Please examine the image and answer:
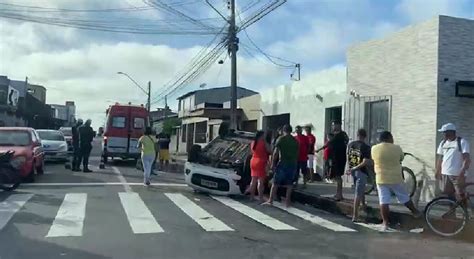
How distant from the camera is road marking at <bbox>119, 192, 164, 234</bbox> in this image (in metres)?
9.30

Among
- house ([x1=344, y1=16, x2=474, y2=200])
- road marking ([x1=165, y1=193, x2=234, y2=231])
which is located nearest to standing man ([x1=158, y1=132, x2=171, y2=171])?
road marking ([x1=165, y1=193, x2=234, y2=231])

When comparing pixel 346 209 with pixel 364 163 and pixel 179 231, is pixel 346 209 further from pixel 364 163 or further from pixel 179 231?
pixel 179 231

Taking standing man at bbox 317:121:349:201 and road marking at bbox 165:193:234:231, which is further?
standing man at bbox 317:121:349:201

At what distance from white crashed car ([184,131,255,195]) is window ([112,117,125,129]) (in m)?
10.1

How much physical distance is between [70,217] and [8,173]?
414 cm

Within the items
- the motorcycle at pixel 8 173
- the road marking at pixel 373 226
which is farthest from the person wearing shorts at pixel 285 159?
the motorcycle at pixel 8 173

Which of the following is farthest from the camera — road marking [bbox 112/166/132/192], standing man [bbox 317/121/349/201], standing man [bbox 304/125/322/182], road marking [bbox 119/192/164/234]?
standing man [bbox 304/125/322/182]

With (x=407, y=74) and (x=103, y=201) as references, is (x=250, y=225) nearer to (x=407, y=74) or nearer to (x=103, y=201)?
(x=103, y=201)

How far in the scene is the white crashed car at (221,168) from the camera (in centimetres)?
1404

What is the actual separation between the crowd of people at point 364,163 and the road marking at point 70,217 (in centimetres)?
390

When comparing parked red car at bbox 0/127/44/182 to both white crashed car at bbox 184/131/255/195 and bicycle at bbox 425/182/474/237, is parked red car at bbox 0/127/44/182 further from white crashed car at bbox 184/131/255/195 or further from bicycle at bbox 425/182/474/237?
bicycle at bbox 425/182/474/237

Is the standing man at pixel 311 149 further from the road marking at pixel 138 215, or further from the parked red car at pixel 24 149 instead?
the parked red car at pixel 24 149

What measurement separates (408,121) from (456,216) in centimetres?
523

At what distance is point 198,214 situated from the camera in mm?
11086
